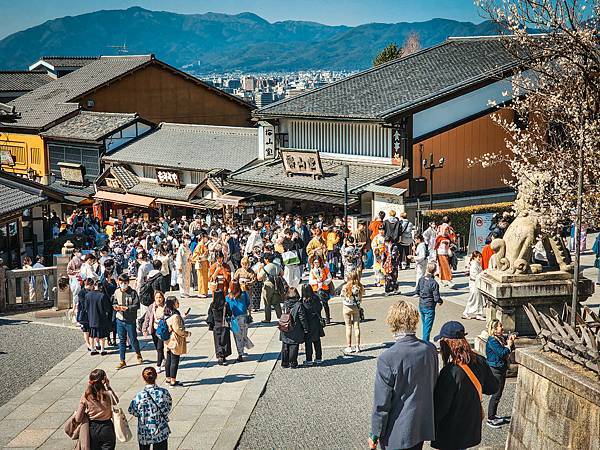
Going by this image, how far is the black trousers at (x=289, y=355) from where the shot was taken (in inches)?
568

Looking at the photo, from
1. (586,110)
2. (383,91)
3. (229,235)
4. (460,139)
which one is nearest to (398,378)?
(586,110)

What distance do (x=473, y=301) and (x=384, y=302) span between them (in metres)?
2.58

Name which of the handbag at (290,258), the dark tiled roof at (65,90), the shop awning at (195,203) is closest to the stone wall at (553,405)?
the handbag at (290,258)

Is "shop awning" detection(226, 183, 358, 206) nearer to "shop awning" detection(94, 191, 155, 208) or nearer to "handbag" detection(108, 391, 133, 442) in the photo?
"shop awning" detection(94, 191, 155, 208)

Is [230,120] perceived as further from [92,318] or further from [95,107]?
[92,318]

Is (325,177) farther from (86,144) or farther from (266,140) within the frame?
(86,144)

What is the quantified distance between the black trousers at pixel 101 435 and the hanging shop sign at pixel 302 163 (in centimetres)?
2087

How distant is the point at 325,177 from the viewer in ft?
98.4

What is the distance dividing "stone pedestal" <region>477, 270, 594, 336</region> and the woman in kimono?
4.69m

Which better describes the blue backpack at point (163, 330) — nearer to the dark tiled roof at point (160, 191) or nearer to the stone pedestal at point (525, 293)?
Result: the stone pedestal at point (525, 293)

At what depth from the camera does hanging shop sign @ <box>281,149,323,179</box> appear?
30.0 metres

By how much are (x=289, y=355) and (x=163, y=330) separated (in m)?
2.39

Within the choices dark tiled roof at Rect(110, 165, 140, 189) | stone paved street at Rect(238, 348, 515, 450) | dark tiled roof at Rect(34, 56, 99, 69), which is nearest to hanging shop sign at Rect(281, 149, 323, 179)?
dark tiled roof at Rect(110, 165, 140, 189)

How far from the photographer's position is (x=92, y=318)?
50.4ft
